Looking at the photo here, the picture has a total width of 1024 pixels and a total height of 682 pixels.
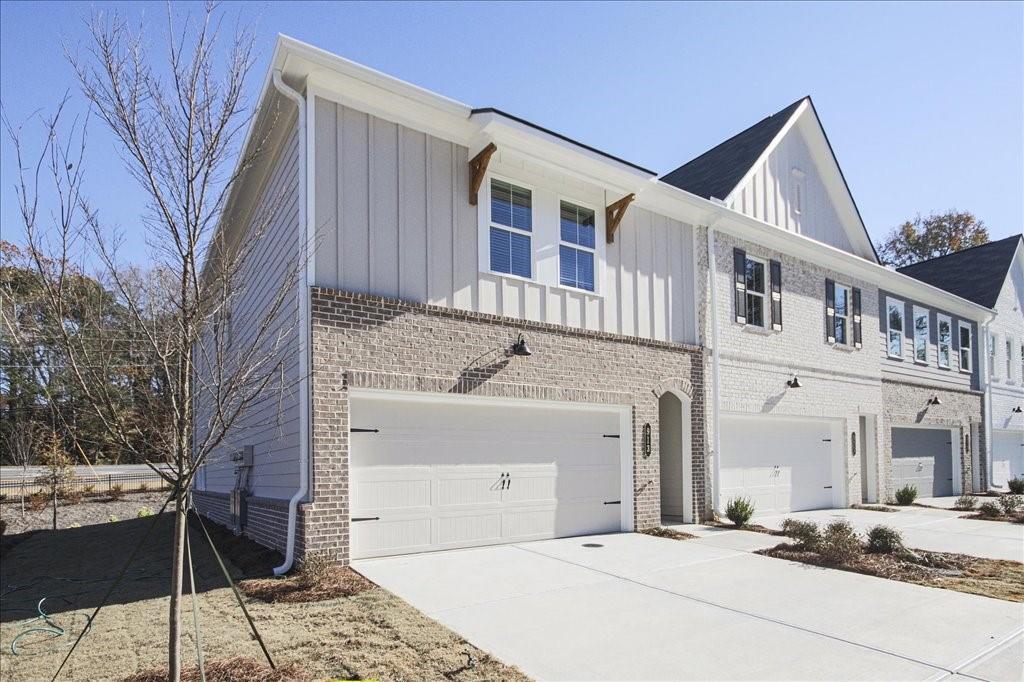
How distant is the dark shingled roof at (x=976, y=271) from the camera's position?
958 inches

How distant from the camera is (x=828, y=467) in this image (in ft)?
54.6

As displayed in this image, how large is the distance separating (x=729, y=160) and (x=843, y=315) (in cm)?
499

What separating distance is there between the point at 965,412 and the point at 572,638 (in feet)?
71.1

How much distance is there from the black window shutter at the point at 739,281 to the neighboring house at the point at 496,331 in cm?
7

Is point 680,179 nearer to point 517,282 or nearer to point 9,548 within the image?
point 517,282

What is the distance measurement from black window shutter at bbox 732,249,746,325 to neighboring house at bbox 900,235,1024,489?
1397 centimetres

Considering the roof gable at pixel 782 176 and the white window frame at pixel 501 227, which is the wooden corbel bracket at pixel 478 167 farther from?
the roof gable at pixel 782 176

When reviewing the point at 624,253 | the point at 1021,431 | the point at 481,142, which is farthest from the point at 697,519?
the point at 1021,431

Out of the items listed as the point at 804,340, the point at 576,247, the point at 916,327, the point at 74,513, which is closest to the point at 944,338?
the point at 916,327

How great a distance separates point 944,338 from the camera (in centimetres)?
2188

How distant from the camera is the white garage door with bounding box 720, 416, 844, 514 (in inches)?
555

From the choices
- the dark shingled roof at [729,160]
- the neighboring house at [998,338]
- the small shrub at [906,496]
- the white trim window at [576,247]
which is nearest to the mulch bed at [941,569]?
the white trim window at [576,247]

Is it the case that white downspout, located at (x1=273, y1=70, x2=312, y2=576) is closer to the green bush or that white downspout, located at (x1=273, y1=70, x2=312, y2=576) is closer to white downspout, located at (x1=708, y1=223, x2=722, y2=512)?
the green bush

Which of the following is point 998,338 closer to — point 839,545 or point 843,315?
point 843,315
